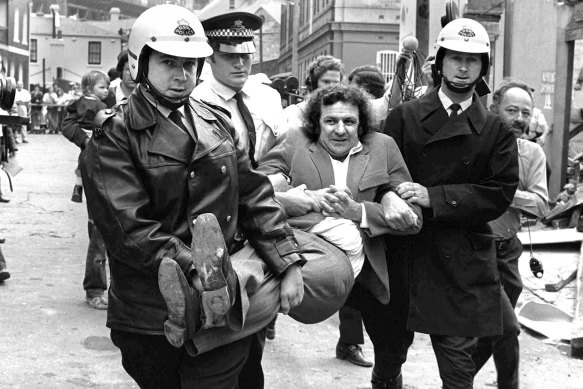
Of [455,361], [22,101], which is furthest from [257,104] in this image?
[22,101]

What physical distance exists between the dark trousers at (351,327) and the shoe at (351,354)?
45 millimetres

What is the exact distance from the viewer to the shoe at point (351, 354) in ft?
22.2

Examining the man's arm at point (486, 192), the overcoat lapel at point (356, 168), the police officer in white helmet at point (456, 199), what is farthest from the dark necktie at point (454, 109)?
the overcoat lapel at point (356, 168)

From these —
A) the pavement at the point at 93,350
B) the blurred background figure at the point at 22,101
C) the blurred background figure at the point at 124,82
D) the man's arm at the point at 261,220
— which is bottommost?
the pavement at the point at 93,350

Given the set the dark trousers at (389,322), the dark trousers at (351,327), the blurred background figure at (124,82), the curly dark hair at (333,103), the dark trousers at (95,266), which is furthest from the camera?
the dark trousers at (95,266)

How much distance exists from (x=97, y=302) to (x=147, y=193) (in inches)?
184

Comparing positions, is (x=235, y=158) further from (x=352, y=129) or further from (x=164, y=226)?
(x=352, y=129)

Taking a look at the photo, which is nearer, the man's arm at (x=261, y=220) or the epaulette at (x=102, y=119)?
the epaulette at (x=102, y=119)

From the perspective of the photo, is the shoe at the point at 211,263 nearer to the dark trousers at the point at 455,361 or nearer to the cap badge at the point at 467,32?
the dark trousers at the point at 455,361

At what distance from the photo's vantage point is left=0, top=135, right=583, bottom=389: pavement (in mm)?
6211

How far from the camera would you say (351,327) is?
22.1 feet

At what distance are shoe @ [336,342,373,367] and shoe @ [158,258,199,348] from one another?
3.51m

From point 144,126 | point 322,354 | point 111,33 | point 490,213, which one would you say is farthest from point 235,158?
point 111,33

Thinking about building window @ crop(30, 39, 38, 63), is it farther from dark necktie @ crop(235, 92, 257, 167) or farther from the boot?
the boot
